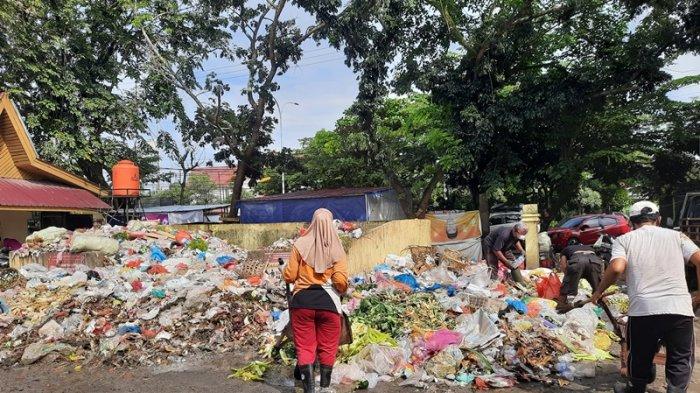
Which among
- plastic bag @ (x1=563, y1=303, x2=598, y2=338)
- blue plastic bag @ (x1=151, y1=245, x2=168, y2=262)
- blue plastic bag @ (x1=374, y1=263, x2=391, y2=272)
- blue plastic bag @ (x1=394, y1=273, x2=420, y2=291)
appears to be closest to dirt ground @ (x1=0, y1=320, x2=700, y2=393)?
plastic bag @ (x1=563, y1=303, x2=598, y2=338)

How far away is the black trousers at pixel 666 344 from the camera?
3406 mm

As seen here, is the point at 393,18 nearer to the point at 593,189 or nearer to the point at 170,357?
the point at 170,357

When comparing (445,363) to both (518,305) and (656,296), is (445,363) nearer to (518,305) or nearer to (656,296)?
(518,305)

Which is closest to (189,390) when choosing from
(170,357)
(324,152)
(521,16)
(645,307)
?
(170,357)

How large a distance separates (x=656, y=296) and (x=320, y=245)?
2.34 m

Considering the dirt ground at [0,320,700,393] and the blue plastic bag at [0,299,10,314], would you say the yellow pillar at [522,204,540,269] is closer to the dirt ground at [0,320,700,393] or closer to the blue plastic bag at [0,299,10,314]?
the dirt ground at [0,320,700,393]

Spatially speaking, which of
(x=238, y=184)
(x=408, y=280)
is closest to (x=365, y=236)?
(x=408, y=280)

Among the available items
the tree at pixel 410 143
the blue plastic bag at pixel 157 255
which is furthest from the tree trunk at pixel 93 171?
the blue plastic bag at pixel 157 255

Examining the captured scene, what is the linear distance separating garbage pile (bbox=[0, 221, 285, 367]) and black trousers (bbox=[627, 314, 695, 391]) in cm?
428

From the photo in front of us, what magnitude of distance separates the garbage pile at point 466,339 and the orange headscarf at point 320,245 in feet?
4.95

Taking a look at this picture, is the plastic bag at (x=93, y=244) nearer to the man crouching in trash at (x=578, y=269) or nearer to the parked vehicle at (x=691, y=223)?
the man crouching in trash at (x=578, y=269)

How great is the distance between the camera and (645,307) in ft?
11.3

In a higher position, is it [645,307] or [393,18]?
[393,18]

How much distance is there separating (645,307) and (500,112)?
1400 centimetres
